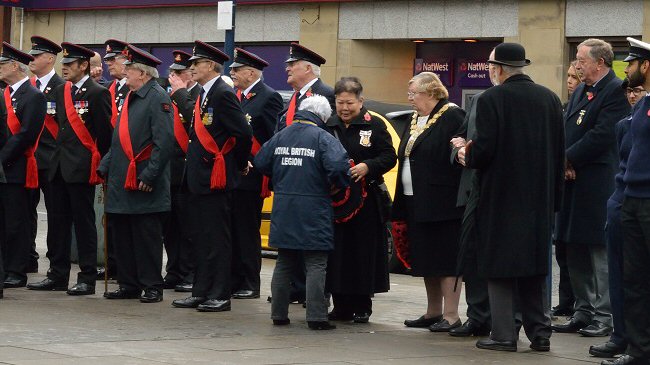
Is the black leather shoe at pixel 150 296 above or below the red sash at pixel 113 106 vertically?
below

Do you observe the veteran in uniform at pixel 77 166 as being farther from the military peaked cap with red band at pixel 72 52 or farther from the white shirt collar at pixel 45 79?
the white shirt collar at pixel 45 79

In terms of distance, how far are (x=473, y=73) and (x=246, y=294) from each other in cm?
1410

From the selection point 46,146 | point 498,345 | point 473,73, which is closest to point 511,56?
point 498,345

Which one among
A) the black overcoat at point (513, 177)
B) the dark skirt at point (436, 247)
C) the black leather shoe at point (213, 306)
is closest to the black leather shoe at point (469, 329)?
the dark skirt at point (436, 247)

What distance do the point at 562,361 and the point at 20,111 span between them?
18.4 ft

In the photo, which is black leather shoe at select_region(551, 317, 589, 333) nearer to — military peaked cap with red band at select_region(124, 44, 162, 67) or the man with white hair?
the man with white hair

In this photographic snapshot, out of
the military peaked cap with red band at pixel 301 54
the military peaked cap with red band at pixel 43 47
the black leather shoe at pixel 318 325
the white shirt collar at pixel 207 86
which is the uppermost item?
the military peaked cap with red band at pixel 43 47

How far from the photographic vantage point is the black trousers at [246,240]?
1254 centimetres

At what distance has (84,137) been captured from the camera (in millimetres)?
12641

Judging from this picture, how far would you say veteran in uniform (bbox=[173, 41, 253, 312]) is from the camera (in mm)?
11617

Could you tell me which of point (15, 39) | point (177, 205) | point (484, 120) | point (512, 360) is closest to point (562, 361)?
point (512, 360)

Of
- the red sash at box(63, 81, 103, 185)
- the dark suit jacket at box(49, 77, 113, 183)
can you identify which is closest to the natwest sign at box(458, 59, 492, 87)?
the dark suit jacket at box(49, 77, 113, 183)

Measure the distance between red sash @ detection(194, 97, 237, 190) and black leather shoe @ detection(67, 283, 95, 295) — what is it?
5.51 ft

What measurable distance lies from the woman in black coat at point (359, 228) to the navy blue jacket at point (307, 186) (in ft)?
1.46
